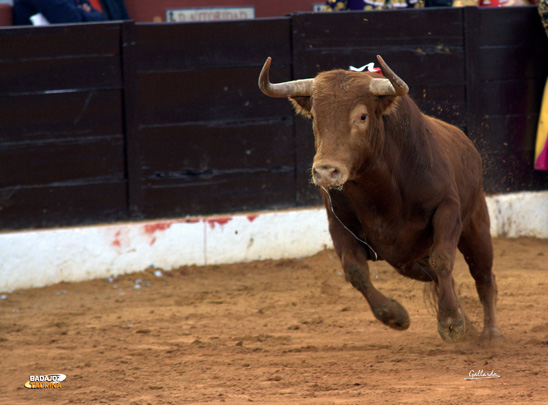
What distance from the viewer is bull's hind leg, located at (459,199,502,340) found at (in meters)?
5.06

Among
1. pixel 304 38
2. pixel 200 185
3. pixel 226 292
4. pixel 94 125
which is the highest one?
pixel 304 38

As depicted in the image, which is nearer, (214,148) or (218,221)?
(218,221)

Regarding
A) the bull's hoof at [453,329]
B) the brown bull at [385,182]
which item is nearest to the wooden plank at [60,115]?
the brown bull at [385,182]

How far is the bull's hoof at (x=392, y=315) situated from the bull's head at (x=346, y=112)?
76 cm

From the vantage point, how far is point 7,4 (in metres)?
7.89

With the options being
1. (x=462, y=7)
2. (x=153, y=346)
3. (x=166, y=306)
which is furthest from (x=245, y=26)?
(x=153, y=346)

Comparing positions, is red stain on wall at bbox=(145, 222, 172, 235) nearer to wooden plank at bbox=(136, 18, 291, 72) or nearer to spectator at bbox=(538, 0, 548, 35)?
wooden plank at bbox=(136, 18, 291, 72)

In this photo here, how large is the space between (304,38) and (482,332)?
3.44 metres

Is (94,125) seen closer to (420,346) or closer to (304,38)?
(304,38)

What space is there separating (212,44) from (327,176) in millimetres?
3744

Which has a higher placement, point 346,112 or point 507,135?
point 346,112

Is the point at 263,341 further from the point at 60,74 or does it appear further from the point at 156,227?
the point at 60,74

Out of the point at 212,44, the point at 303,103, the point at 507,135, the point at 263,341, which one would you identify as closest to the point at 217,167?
the point at 212,44

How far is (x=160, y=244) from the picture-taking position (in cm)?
694
